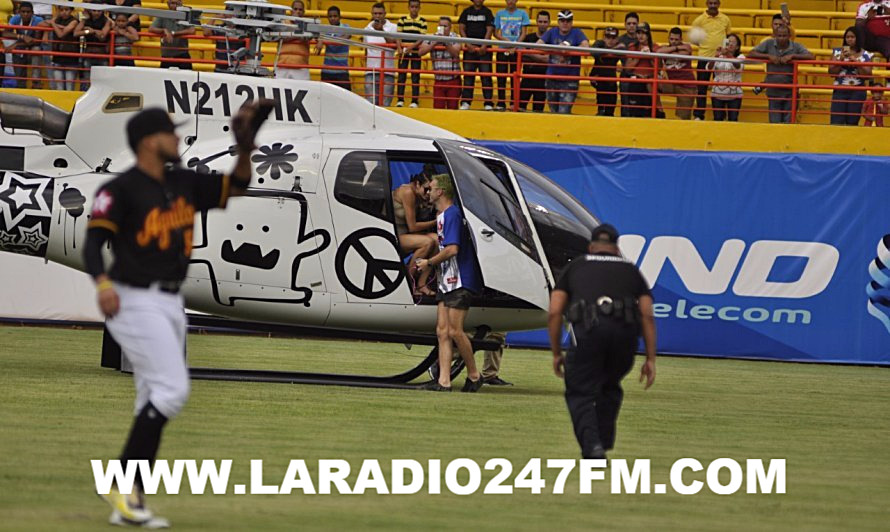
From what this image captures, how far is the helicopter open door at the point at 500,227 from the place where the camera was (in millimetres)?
14109

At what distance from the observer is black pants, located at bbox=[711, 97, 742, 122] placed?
23484 mm

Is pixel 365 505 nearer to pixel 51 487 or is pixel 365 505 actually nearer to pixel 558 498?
pixel 558 498

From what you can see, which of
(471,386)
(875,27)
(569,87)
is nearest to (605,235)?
(471,386)

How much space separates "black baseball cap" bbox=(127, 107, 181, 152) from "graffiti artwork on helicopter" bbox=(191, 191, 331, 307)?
262 inches

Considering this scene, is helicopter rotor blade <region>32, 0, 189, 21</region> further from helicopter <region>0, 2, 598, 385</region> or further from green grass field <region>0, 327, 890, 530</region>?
green grass field <region>0, 327, 890, 530</region>

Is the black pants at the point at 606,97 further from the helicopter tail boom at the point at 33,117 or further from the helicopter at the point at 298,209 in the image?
the helicopter tail boom at the point at 33,117

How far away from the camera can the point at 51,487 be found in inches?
326

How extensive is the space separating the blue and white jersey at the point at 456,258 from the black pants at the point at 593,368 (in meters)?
4.56

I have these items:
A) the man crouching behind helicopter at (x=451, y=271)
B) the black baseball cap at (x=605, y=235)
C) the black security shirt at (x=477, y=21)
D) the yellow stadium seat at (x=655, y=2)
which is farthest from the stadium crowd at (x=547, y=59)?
the black baseball cap at (x=605, y=235)

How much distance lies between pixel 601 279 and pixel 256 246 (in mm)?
5698

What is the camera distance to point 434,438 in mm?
10938

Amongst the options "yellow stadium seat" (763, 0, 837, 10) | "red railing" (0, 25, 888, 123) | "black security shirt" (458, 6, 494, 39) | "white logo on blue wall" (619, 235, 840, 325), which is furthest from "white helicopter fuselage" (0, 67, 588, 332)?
"yellow stadium seat" (763, 0, 837, 10)

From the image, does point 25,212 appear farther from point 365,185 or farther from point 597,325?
point 597,325

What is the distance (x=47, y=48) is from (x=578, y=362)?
59.6ft
